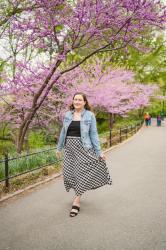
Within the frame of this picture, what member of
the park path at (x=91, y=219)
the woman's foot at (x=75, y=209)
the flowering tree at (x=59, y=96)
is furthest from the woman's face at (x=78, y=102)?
the flowering tree at (x=59, y=96)

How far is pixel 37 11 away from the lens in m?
9.76

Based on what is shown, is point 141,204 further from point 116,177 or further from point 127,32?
point 127,32

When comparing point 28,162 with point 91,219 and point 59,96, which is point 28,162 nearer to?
point 91,219

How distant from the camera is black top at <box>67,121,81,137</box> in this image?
5.79 meters

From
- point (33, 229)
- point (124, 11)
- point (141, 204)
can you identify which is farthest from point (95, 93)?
point (33, 229)

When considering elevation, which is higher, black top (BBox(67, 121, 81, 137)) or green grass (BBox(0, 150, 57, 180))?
black top (BBox(67, 121, 81, 137))

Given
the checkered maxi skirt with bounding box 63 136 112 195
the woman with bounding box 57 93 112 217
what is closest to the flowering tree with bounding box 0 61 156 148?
the woman with bounding box 57 93 112 217

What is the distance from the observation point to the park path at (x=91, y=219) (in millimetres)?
4429

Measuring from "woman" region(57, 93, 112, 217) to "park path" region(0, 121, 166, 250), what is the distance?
495 millimetres

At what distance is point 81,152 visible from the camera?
18.9 feet

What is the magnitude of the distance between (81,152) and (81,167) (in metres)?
0.25

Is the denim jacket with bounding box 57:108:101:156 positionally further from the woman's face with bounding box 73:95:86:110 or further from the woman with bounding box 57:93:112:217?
the woman's face with bounding box 73:95:86:110

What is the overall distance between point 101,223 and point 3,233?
1.44 m

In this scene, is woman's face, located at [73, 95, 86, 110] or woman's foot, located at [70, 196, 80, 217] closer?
woman's foot, located at [70, 196, 80, 217]
